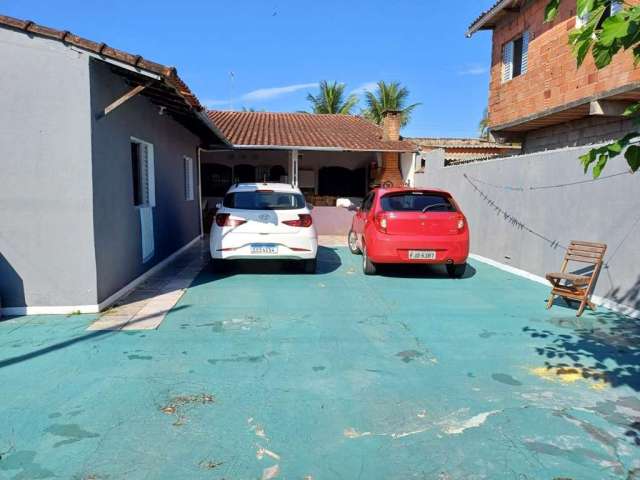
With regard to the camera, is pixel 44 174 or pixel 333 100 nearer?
pixel 44 174

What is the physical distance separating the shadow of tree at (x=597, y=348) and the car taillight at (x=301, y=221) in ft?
12.8

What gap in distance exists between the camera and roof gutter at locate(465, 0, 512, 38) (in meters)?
11.7

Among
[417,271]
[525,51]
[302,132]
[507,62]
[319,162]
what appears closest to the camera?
[417,271]

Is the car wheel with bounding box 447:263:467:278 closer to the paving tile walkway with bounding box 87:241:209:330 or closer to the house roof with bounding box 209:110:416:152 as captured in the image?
the paving tile walkway with bounding box 87:241:209:330

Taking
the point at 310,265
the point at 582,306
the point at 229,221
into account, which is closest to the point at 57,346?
the point at 229,221

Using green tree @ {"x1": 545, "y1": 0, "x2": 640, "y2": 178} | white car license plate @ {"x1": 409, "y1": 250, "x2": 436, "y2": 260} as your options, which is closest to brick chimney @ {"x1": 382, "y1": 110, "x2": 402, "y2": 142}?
white car license plate @ {"x1": 409, "y1": 250, "x2": 436, "y2": 260}

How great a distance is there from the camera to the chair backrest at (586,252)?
20.2 feet

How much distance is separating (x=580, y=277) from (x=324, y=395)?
4260 mm

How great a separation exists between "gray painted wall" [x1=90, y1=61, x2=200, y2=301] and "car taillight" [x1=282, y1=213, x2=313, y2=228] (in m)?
2.42

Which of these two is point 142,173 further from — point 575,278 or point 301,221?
point 575,278

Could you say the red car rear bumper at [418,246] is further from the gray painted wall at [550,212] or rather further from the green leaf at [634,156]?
the green leaf at [634,156]

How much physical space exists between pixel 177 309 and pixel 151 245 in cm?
251

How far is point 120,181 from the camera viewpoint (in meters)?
6.36

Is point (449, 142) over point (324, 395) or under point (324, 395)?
over
